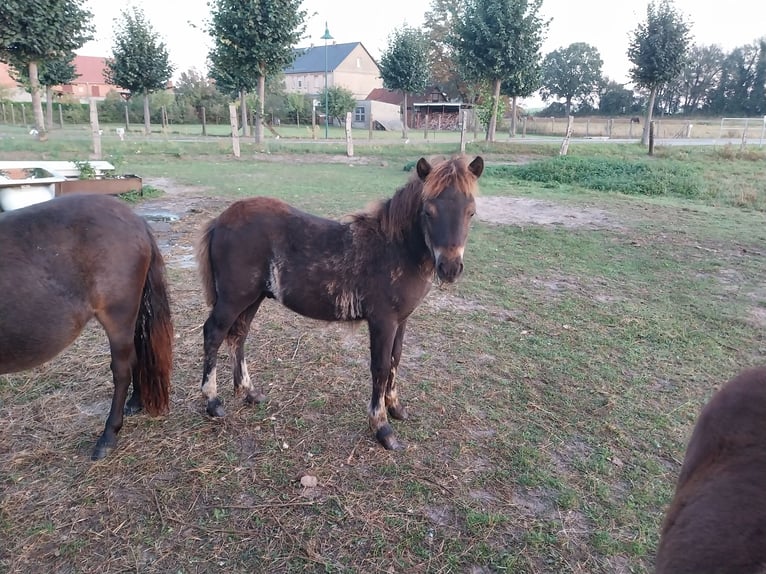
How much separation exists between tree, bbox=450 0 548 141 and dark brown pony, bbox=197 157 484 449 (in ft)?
67.2

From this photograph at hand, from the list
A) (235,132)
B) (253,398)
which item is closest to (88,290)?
(253,398)

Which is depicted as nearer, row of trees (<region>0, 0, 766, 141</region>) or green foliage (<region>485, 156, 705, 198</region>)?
green foliage (<region>485, 156, 705, 198</region>)

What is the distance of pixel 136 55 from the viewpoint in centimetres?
2619

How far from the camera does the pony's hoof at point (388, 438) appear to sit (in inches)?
125

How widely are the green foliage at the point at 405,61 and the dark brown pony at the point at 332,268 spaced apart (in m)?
30.1

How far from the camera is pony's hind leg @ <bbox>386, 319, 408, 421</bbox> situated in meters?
3.42

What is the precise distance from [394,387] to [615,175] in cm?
1338

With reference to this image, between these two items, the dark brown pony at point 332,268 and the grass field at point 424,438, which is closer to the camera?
the grass field at point 424,438

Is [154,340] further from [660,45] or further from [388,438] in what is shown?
[660,45]

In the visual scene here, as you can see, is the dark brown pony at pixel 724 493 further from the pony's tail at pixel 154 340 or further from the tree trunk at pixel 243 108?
the tree trunk at pixel 243 108

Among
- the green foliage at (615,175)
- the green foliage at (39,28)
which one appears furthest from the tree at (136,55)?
the green foliage at (615,175)

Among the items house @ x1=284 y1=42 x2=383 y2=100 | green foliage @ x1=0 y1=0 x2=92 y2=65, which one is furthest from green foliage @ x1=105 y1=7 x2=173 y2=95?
house @ x1=284 y1=42 x2=383 y2=100

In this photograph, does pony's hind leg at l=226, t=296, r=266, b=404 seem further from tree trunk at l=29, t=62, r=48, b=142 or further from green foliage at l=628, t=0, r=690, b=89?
green foliage at l=628, t=0, r=690, b=89

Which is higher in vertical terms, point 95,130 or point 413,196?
point 95,130
